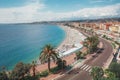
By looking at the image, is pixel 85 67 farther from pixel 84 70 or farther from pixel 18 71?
pixel 18 71

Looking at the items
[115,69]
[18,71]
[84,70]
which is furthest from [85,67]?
[18,71]

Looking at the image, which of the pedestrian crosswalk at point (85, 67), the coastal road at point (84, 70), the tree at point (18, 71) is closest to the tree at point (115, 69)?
the coastal road at point (84, 70)

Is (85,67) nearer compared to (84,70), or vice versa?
(84,70)

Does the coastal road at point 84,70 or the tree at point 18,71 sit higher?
the tree at point 18,71

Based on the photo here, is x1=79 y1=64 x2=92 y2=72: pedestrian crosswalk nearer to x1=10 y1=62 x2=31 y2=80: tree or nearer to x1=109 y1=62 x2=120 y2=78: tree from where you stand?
x1=109 y1=62 x2=120 y2=78: tree

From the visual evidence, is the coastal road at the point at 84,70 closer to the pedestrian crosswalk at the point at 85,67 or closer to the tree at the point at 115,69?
the pedestrian crosswalk at the point at 85,67

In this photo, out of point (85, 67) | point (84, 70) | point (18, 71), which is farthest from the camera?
point (85, 67)

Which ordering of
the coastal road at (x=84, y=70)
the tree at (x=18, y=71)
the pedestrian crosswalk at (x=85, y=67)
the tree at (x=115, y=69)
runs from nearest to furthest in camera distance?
the tree at (x=115, y=69)
the tree at (x=18, y=71)
the coastal road at (x=84, y=70)
the pedestrian crosswalk at (x=85, y=67)

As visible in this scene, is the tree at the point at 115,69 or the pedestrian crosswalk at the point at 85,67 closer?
the tree at the point at 115,69

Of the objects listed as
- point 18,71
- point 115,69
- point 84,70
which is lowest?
point 84,70

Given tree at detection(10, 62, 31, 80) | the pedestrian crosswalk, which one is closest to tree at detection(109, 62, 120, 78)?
the pedestrian crosswalk

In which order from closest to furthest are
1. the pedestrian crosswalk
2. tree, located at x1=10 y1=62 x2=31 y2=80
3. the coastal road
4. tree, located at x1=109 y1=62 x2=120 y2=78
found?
tree, located at x1=109 y1=62 x2=120 y2=78 < tree, located at x1=10 y1=62 x2=31 y2=80 < the coastal road < the pedestrian crosswalk

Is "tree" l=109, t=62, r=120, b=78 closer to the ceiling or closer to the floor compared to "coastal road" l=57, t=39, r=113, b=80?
closer to the ceiling
